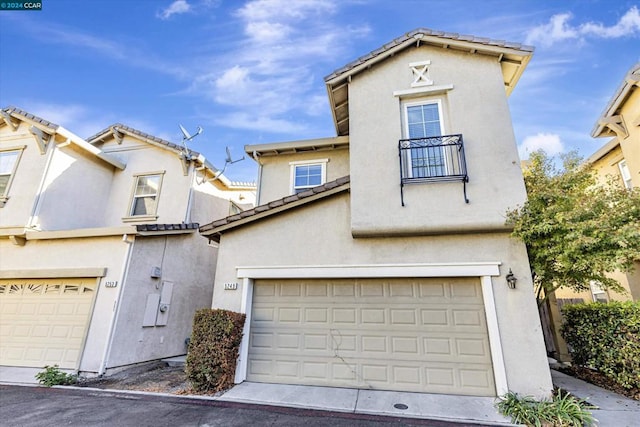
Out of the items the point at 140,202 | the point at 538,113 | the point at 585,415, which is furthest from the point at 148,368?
the point at 538,113

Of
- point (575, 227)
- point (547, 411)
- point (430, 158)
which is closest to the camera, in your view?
point (547, 411)

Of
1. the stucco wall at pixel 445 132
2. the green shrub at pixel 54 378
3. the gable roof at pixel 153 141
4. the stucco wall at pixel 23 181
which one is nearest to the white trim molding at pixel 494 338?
the stucco wall at pixel 445 132

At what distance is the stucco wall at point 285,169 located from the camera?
1031cm

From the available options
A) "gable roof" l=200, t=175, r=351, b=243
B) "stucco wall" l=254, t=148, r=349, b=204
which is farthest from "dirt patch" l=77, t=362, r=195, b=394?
"stucco wall" l=254, t=148, r=349, b=204

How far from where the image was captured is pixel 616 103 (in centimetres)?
1030

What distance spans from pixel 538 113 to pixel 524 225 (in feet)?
20.0

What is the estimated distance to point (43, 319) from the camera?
8.96m

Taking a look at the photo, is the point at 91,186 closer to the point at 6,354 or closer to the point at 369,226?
the point at 6,354

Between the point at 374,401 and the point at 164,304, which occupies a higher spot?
the point at 164,304

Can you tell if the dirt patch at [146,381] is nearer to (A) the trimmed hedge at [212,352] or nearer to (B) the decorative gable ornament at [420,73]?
(A) the trimmed hedge at [212,352]

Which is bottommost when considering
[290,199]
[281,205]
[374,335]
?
[374,335]

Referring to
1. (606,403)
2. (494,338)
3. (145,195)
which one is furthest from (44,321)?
(606,403)

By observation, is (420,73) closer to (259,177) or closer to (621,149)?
(259,177)

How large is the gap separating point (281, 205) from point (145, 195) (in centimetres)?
736
